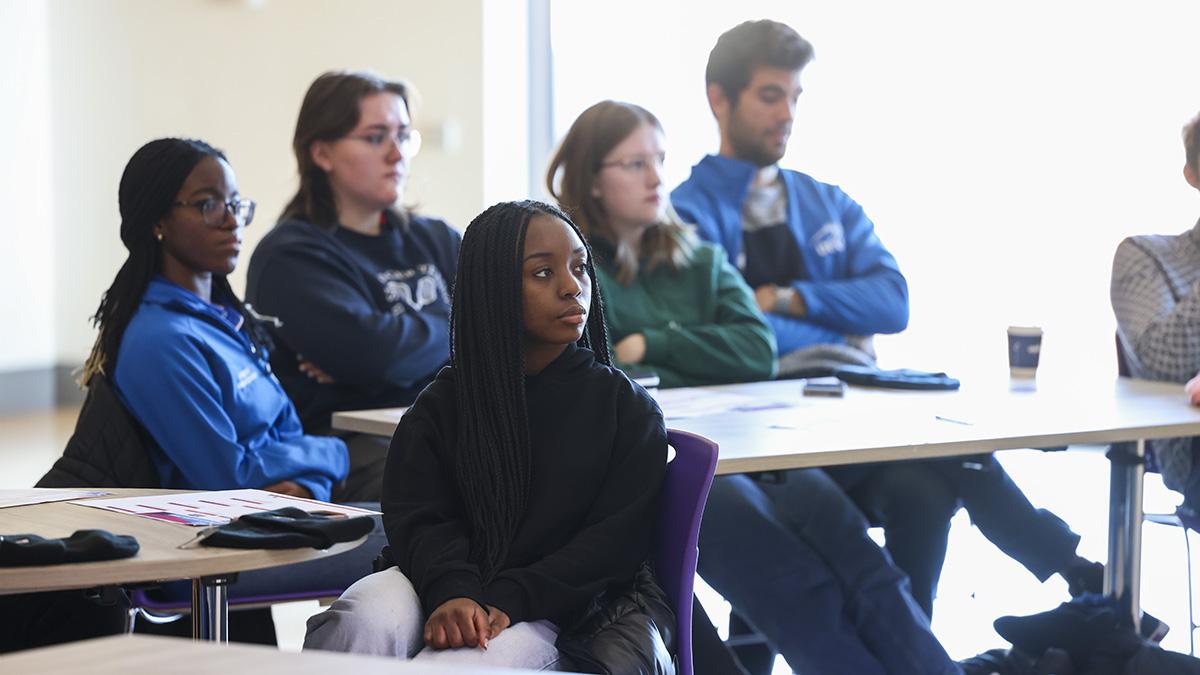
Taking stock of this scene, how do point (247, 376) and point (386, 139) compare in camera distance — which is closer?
point (247, 376)

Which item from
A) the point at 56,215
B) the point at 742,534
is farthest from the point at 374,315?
the point at 56,215

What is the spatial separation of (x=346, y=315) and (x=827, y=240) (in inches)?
55.1

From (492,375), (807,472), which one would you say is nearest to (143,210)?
(492,375)

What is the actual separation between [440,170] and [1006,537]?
3977 millimetres

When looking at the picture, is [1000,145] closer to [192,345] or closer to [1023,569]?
[1023,569]

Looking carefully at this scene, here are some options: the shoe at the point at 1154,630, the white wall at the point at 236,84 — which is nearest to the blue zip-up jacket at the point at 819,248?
the shoe at the point at 1154,630

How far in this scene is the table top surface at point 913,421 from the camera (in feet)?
7.90

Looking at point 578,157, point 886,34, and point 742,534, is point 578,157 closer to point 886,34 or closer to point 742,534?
point 742,534

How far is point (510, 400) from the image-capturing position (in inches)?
81.7

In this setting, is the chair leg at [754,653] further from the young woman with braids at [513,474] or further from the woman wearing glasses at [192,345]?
the young woman with braids at [513,474]

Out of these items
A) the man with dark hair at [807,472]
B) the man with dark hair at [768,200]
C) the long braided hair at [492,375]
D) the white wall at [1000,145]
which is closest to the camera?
the long braided hair at [492,375]

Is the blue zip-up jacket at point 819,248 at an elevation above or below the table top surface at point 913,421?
above

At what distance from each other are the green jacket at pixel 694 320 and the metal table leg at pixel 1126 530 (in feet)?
2.80

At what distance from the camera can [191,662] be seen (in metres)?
1.04
